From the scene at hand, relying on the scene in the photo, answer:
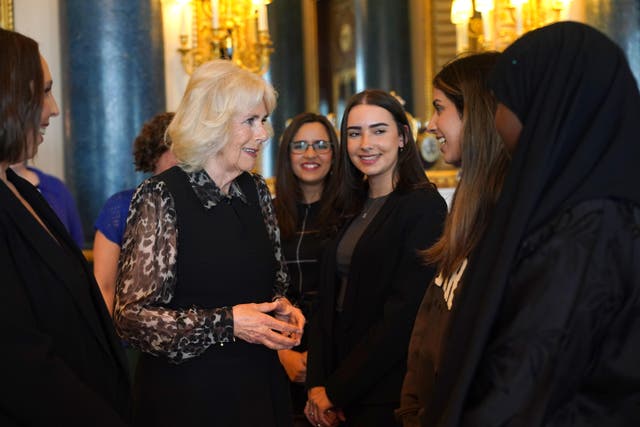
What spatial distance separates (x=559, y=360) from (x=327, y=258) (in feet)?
6.66

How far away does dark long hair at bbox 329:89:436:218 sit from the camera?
11.3 ft

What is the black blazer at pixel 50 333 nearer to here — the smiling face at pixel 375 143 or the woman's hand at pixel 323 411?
the woman's hand at pixel 323 411

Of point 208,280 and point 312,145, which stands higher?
point 312,145

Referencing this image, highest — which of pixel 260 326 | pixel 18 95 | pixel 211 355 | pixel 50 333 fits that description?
pixel 18 95

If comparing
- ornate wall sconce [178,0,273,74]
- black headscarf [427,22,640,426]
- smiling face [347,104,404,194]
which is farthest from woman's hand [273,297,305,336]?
ornate wall sconce [178,0,273,74]

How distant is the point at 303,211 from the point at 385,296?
1119 mm

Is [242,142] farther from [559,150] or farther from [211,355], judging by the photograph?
[559,150]

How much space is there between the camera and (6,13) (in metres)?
5.75

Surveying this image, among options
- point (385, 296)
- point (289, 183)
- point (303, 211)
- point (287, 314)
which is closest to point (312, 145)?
point (289, 183)

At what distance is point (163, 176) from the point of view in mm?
2768

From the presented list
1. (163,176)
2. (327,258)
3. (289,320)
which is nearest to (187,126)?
(163,176)

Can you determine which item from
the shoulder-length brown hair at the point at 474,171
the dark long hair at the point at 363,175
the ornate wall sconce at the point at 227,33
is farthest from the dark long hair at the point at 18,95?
the ornate wall sconce at the point at 227,33

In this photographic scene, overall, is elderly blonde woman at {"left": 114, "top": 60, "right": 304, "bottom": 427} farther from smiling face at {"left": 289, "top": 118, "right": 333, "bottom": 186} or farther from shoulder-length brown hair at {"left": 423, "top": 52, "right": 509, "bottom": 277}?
smiling face at {"left": 289, "top": 118, "right": 333, "bottom": 186}

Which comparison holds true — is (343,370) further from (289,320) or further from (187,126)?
(187,126)
